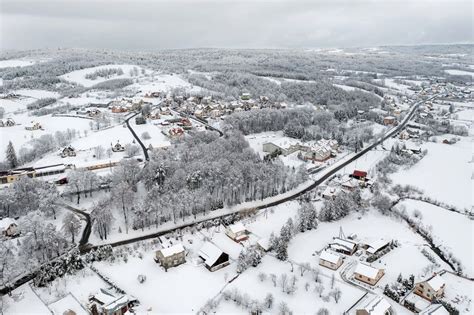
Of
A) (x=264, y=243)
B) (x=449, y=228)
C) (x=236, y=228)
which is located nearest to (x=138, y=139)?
(x=236, y=228)

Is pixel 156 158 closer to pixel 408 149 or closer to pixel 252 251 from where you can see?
pixel 252 251

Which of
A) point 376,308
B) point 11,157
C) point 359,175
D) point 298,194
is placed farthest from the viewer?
point 359,175

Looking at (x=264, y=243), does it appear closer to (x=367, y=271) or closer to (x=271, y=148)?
(x=367, y=271)

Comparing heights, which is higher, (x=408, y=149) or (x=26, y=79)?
(x=26, y=79)

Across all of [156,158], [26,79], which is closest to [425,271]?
[156,158]

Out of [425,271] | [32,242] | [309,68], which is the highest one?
[309,68]

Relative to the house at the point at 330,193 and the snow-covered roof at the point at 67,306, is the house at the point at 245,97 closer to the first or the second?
the house at the point at 330,193
